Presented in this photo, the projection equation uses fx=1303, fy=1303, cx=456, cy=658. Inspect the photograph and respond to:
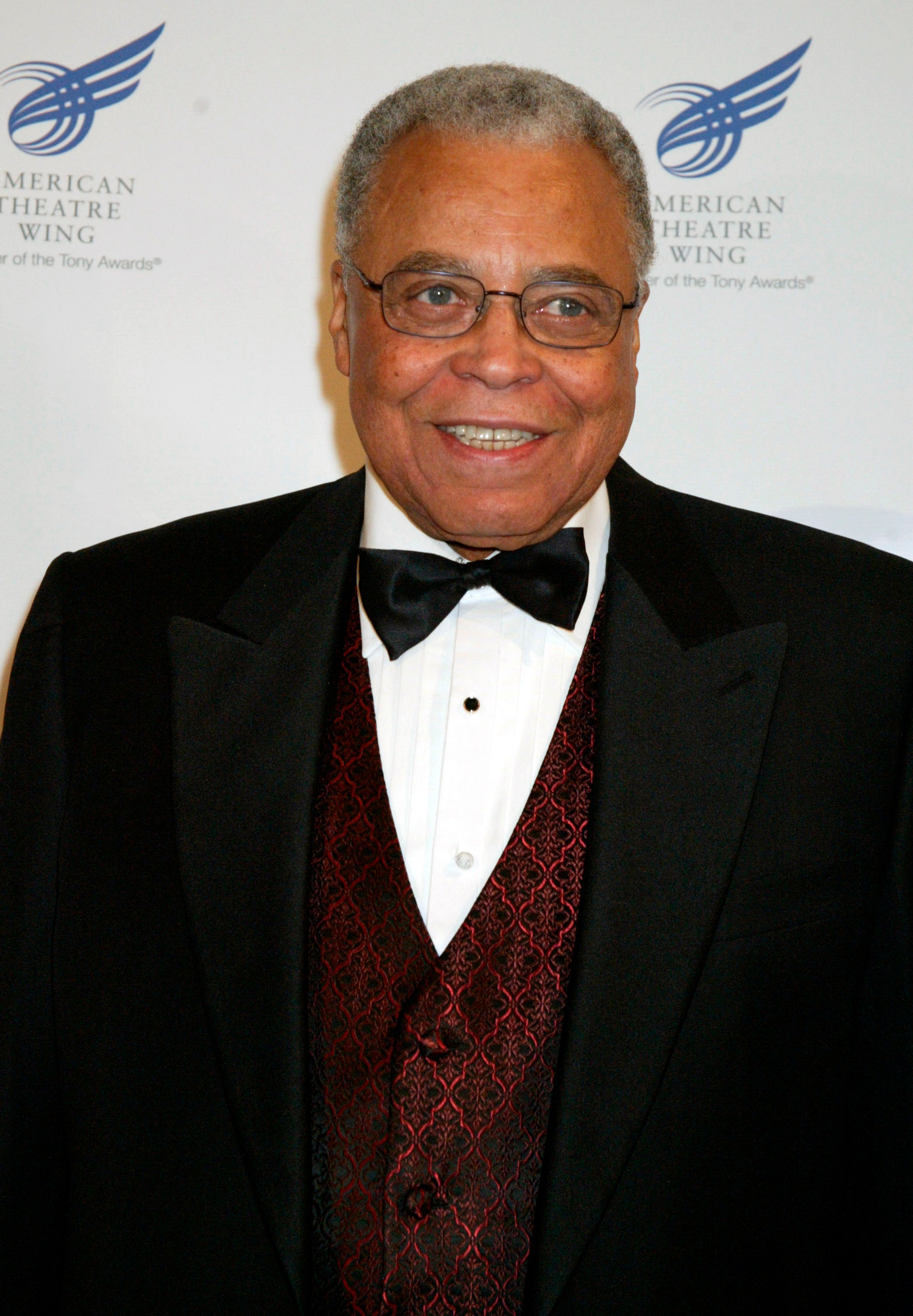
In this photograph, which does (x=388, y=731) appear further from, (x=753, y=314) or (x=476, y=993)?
(x=753, y=314)

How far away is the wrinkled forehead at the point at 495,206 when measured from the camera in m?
1.29

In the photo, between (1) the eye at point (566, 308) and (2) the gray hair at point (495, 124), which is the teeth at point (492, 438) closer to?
(1) the eye at point (566, 308)

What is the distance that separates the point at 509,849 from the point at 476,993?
0.14 meters

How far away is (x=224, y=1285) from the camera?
4.27ft

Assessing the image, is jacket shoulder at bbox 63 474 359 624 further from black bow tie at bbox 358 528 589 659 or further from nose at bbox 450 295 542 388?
nose at bbox 450 295 542 388

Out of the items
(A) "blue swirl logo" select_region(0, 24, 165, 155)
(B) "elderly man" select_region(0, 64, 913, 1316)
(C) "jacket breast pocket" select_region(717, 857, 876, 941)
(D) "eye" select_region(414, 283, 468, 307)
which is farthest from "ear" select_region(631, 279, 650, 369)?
(A) "blue swirl logo" select_region(0, 24, 165, 155)

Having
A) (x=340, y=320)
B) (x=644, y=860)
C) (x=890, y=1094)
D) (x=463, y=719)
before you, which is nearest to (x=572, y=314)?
(x=340, y=320)

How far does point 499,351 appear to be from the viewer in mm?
1280

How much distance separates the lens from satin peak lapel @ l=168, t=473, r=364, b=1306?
124 centimetres

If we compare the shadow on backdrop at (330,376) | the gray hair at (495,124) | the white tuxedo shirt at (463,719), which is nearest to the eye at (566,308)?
the gray hair at (495,124)

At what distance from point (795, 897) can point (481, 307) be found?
669 mm

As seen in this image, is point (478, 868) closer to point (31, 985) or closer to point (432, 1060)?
point (432, 1060)

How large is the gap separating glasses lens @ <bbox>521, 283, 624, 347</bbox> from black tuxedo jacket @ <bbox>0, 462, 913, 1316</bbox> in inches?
9.1

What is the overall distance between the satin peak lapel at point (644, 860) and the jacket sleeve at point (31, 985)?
0.56 metres
